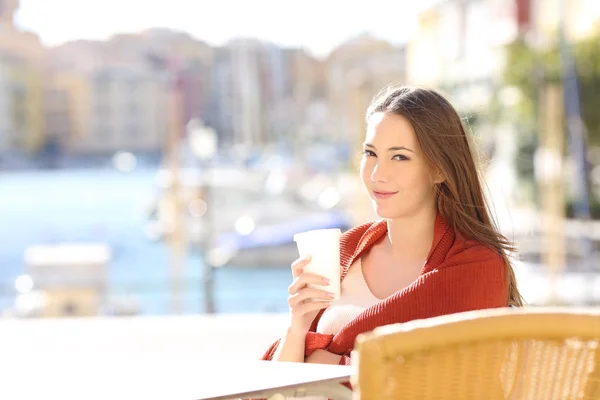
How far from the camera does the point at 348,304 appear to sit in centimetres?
119

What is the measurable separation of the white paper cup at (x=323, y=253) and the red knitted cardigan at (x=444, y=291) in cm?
8

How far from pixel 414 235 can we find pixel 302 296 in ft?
0.70

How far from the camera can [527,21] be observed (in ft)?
42.7

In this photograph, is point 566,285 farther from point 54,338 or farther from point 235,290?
point 235,290

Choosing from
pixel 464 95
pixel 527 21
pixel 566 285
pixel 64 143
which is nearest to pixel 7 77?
pixel 64 143

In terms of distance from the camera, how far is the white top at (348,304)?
118 centimetres

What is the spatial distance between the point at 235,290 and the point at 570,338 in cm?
1569

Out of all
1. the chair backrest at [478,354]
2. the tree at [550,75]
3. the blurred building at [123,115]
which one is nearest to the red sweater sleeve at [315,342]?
the chair backrest at [478,354]

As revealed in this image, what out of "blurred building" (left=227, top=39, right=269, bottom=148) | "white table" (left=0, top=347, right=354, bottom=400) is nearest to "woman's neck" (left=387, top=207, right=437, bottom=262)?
"white table" (left=0, top=347, right=354, bottom=400)

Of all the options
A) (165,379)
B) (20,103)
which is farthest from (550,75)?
(20,103)

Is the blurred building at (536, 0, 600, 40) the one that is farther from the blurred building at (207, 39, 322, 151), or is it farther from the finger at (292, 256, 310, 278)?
the finger at (292, 256, 310, 278)

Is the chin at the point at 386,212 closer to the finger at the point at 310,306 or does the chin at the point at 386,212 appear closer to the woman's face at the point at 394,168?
the woman's face at the point at 394,168

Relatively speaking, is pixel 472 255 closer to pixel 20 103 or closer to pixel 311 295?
pixel 311 295

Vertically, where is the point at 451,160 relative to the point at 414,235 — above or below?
above
